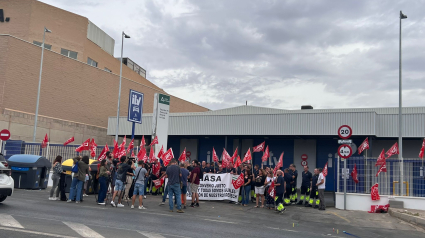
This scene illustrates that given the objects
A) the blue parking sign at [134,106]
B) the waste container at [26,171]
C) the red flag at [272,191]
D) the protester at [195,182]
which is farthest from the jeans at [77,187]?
the blue parking sign at [134,106]

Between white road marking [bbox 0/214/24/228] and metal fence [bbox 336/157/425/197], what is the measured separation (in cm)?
1182

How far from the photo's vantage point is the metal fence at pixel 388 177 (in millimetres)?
15578

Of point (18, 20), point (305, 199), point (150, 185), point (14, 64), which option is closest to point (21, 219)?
point (150, 185)

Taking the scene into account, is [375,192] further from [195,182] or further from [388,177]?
[195,182]

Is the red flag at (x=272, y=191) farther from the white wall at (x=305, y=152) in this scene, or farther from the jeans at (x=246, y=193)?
the white wall at (x=305, y=152)

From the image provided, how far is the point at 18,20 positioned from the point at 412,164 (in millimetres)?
35962

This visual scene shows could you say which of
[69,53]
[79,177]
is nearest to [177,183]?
[79,177]

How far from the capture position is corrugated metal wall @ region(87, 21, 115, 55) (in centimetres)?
4497

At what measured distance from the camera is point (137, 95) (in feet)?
73.6

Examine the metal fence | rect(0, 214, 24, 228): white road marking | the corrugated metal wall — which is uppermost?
the corrugated metal wall

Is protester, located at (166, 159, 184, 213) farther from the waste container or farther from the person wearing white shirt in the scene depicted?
the waste container

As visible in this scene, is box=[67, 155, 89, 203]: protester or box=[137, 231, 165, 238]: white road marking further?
box=[67, 155, 89, 203]: protester

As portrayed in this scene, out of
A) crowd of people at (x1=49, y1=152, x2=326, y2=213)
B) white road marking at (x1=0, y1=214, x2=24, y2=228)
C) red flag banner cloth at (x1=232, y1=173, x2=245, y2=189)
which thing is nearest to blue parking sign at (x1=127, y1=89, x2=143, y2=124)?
crowd of people at (x1=49, y1=152, x2=326, y2=213)

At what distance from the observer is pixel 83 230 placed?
342 inches
